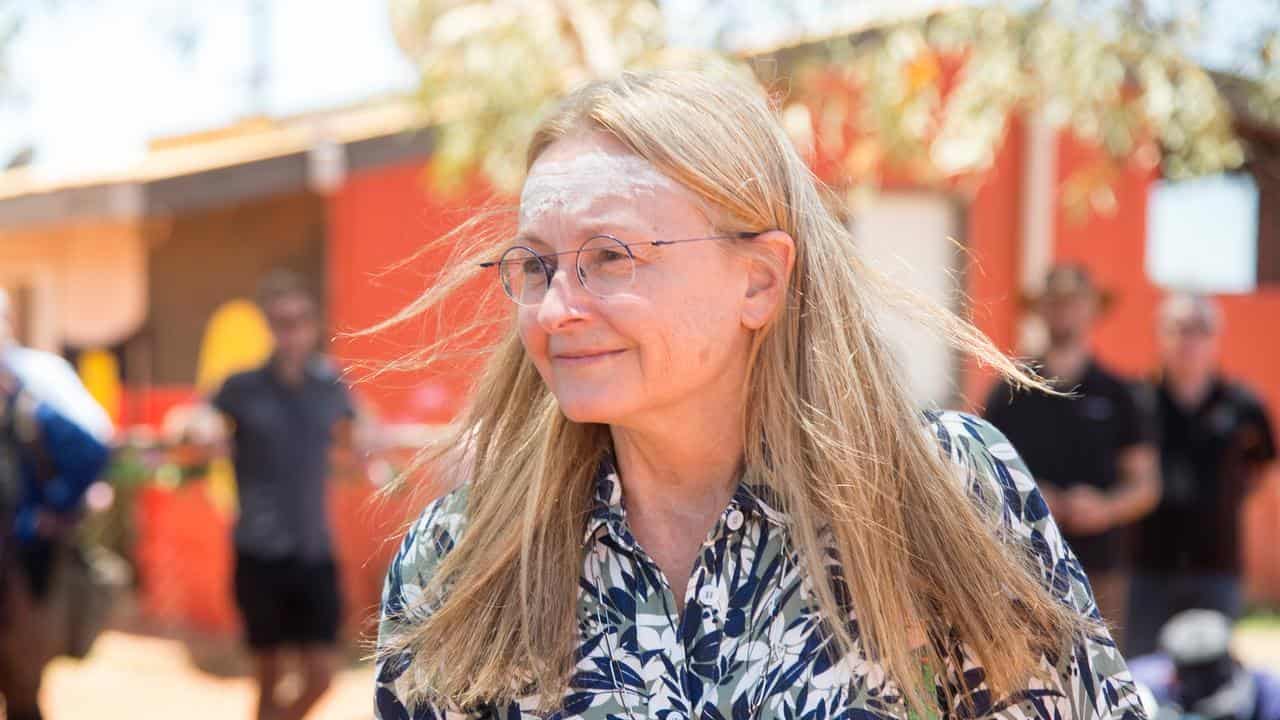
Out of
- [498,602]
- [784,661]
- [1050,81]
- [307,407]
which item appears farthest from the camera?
[307,407]

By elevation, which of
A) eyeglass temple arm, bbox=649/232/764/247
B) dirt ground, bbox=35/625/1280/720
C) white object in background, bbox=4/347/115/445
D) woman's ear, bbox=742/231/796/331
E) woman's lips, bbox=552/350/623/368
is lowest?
dirt ground, bbox=35/625/1280/720

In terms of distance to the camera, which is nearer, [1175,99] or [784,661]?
[784,661]

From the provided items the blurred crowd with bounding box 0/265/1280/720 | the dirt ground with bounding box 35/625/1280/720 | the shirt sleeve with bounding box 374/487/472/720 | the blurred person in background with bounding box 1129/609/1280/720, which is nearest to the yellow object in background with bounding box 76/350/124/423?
the dirt ground with bounding box 35/625/1280/720

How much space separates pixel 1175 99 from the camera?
5375 millimetres

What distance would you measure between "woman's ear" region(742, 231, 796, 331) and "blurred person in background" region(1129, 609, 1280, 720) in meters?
2.87

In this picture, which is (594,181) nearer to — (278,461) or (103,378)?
(278,461)

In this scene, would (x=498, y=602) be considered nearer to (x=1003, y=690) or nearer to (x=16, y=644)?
(x=1003, y=690)

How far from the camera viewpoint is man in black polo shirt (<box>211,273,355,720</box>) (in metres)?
5.72

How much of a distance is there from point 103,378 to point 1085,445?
8.91m

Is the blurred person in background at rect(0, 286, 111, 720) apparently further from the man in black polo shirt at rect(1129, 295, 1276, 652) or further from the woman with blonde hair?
the man in black polo shirt at rect(1129, 295, 1276, 652)

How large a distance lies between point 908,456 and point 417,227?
7.39 m

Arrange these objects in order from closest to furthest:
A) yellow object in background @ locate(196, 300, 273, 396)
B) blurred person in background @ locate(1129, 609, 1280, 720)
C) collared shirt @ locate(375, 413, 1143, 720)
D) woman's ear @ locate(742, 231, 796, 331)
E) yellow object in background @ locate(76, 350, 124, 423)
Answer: collared shirt @ locate(375, 413, 1143, 720) → woman's ear @ locate(742, 231, 796, 331) → blurred person in background @ locate(1129, 609, 1280, 720) → yellow object in background @ locate(196, 300, 273, 396) → yellow object in background @ locate(76, 350, 124, 423)

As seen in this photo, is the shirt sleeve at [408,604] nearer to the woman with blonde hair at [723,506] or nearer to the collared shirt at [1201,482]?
the woman with blonde hair at [723,506]

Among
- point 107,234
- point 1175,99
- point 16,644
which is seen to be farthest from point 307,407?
point 107,234
